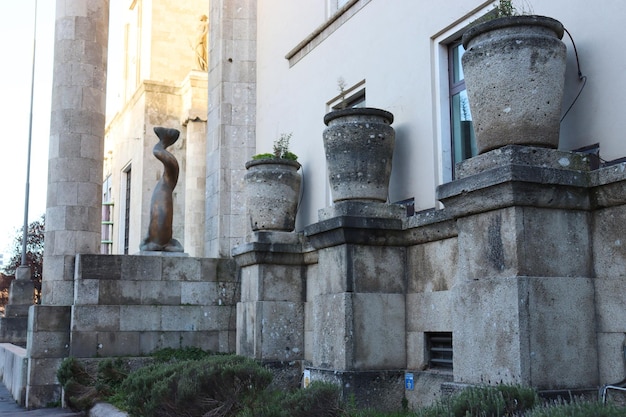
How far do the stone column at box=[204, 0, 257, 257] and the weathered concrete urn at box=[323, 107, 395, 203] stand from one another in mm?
5570

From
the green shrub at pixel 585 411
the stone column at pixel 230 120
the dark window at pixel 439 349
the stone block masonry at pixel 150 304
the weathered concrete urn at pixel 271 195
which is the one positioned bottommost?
the green shrub at pixel 585 411

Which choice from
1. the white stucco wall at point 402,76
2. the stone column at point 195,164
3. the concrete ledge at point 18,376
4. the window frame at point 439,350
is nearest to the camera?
the white stucco wall at point 402,76

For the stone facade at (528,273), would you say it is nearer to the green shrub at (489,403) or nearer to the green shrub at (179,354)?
the green shrub at (489,403)

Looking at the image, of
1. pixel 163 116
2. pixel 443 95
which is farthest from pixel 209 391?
pixel 163 116

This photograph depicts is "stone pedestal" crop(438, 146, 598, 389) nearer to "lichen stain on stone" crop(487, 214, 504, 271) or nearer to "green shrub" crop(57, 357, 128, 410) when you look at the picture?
"lichen stain on stone" crop(487, 214, 504, 271)

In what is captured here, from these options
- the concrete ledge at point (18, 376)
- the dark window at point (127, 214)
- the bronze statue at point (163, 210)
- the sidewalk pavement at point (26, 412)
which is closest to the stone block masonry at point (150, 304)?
the bronze statue at point (163, 210)

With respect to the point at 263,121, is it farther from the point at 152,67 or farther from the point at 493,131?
the point at 152,67

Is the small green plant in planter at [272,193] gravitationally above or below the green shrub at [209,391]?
above

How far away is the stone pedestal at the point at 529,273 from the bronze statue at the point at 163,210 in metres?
7.99

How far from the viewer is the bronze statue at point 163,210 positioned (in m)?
13.2

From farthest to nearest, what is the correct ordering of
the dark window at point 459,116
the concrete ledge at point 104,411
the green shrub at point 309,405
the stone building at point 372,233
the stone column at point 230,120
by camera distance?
the stone column at point 230,120
the concrete ledge at point 104,411
the dark window at point 459,116
the stone building at point 372,233
the green shrub at point 309,405

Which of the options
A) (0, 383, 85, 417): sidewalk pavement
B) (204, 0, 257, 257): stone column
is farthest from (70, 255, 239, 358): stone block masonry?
(204, 0, 257, 257): stone column

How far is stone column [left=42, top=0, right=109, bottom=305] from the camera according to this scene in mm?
14594

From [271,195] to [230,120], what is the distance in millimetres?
3795
